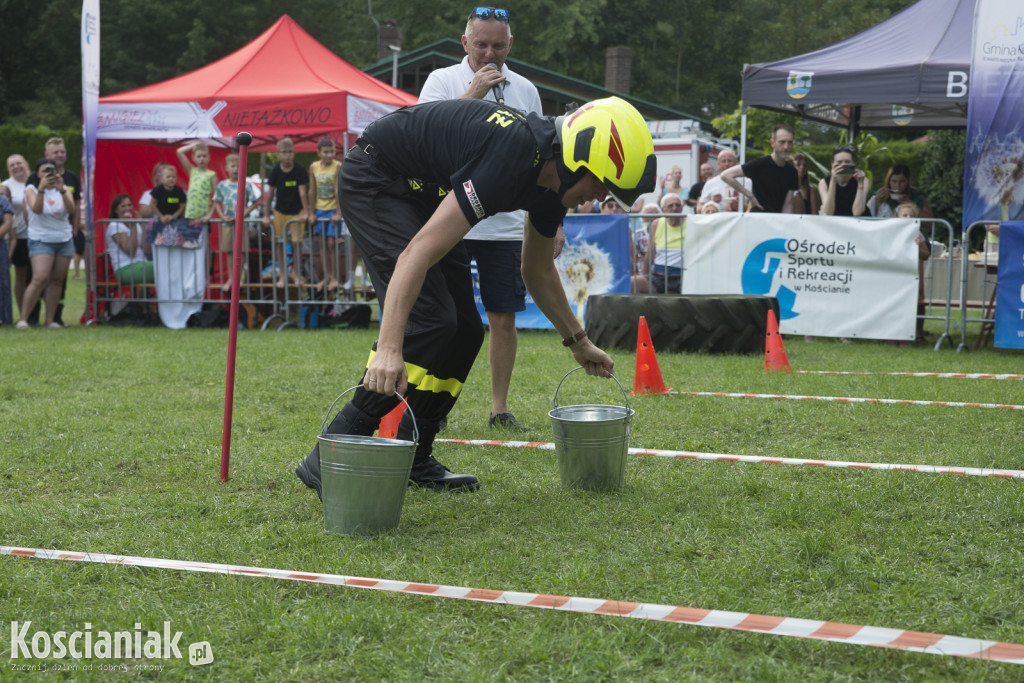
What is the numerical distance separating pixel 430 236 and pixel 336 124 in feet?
30.6

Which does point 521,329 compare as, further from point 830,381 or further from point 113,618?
point 113,618

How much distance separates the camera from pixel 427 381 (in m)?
3.62

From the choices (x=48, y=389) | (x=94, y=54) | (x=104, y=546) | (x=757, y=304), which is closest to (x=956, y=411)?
(x=757, y=304)

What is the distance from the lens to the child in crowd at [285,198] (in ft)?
39.2

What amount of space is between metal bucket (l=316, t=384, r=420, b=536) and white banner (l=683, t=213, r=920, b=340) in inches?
293

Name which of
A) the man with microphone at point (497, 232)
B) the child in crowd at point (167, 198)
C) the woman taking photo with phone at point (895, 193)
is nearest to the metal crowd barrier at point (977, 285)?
the woman taking photo with phone at point (895, 193)

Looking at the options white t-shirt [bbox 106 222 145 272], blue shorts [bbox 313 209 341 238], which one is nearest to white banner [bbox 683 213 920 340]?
blue shorts [bbox 313 209 341 238]

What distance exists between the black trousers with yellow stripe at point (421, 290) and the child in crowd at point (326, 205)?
7982 mm

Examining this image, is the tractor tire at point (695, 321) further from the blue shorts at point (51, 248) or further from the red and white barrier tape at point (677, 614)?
the blue shorts at point (51, 248)

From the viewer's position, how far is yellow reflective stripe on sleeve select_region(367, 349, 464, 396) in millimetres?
3564

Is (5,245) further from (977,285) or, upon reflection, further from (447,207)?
(977,285)

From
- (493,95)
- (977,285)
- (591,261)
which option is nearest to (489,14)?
(493,95)

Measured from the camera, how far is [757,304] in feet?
28.0

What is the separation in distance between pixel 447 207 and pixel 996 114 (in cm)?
787
